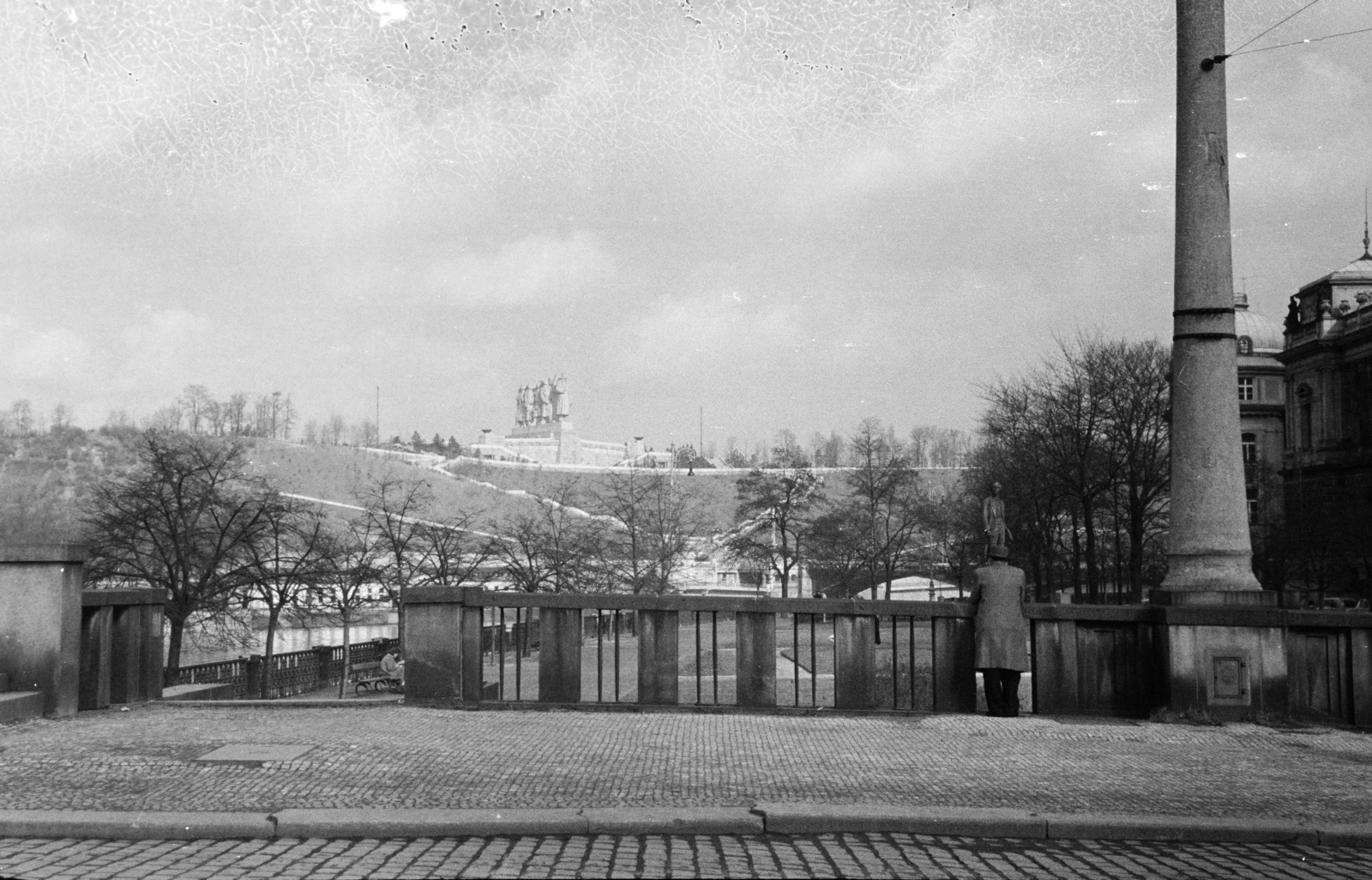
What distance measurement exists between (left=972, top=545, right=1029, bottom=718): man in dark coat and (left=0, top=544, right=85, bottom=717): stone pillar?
8154 mm

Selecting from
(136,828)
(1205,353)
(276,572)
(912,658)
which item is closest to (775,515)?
(276,572)

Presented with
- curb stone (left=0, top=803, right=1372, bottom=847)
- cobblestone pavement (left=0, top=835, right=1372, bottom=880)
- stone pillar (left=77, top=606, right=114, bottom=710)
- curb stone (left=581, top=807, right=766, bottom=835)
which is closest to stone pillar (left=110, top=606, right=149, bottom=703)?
stone pillar (left=77, top=606, right=114, bottom=710)

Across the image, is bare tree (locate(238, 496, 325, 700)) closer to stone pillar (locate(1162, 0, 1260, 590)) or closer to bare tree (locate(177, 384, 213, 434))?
bare tree (locate(177, 384, 213, 434))

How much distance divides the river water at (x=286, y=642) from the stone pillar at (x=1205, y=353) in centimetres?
3420

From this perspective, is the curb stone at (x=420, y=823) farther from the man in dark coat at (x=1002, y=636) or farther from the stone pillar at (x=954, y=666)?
the stone pillar at (x=954, y=666)

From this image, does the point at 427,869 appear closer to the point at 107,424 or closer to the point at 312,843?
the point at 312,843

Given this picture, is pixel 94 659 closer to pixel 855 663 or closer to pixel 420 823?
pixel 420 823

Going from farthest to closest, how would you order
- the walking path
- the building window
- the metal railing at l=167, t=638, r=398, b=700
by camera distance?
the building window → the metal railing at l=167, t=638, r=398, b=700 → the walking path

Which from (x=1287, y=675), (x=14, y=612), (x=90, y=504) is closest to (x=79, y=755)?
(x=14, y=612)

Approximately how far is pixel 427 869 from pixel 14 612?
6509 mm

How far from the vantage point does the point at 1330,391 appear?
69938 mm

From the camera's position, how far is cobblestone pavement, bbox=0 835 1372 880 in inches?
222

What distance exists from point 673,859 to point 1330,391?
74291 mm

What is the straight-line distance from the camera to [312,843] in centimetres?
622
